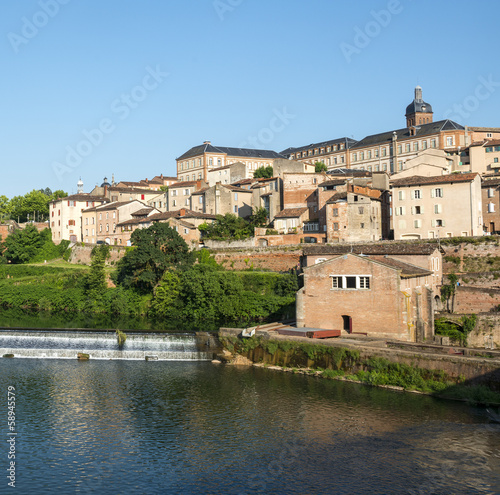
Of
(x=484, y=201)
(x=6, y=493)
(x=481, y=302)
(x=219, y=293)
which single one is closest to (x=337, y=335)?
(x=481, y=302)

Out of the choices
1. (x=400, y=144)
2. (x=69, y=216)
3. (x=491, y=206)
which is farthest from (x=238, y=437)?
(x=400, y=144)

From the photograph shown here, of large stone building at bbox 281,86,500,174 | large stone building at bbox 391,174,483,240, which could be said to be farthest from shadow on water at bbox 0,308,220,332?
large stone building at bbox 281,86,500,174

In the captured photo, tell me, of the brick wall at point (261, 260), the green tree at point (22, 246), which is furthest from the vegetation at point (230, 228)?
the green tree at point (22, 246)

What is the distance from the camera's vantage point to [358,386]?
28094mm

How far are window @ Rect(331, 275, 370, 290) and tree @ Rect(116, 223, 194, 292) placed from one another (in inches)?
821

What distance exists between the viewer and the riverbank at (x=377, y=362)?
25.4 m

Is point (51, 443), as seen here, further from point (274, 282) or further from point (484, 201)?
point (484, 201)

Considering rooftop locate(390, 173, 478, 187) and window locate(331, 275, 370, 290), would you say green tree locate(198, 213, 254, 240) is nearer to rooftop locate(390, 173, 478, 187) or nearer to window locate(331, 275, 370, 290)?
rooftop locate(390, 173, 478, 187)

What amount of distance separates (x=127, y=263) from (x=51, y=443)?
32.9 m

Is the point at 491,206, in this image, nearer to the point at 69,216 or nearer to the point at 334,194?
the point at 334,194

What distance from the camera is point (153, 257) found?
50.3 meters

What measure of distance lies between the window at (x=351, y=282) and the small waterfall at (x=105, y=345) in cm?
840

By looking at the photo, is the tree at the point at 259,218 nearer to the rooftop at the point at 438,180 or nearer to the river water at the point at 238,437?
the rooftop at the point at 438,180

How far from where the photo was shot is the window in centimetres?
3244
